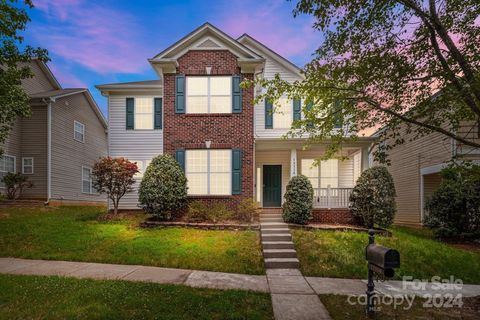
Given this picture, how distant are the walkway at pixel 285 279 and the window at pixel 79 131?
14607 millimetres

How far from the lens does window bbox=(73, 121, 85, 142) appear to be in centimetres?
2009

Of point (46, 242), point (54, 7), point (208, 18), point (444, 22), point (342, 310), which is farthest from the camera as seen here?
point (54, 7)

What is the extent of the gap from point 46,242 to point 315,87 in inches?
353

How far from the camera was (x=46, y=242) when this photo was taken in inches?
367

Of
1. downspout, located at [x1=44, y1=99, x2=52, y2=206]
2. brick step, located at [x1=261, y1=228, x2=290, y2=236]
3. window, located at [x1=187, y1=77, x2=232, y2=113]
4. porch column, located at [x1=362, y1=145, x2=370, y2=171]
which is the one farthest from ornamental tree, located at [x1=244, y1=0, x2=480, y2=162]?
downspout, located at [x1=44, y1=99, x2=52, y2=206]

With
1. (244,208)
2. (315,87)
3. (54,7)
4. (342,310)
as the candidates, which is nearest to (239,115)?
(244,208)

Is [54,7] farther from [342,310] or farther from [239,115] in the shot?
[342,310]

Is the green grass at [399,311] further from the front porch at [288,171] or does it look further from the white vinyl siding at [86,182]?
the white vinyl siding at [86,182]

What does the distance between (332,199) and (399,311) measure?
313 inches

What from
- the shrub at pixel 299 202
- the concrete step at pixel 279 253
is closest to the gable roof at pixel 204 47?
the shrub at pixel 299 202

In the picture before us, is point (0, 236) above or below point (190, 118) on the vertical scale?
below

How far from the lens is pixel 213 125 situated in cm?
1276

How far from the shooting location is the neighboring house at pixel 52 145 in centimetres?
1716

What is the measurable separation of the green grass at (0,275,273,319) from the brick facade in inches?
272
